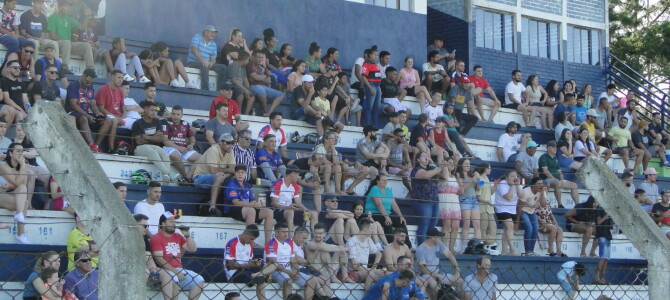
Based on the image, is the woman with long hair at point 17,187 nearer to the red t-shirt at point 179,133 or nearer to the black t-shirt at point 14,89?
the black t-shirt at point 14,89

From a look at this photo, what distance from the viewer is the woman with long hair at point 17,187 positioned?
11570mm

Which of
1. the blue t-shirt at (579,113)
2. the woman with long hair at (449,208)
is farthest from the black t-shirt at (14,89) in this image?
the blue t-shirt at (579,113)

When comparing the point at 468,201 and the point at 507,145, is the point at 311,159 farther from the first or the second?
the point at 507,145

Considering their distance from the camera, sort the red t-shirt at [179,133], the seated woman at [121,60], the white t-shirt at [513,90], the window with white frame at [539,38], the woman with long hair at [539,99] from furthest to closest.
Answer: the window with white frame at [539,38] → the white t-shirt at [513,90] → the woman with long hair at [539,99] → the seated woman at [121,60] → the red t-shirt at [179,133]

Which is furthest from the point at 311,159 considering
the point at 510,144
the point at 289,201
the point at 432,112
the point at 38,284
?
the point at 38,284

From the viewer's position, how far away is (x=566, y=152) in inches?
740

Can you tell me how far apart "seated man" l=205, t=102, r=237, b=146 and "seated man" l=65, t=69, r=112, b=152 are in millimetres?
1458

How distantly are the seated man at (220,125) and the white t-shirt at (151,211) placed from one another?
2.42 m

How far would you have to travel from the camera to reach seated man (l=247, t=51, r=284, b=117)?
16719mm

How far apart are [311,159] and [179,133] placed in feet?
5.68

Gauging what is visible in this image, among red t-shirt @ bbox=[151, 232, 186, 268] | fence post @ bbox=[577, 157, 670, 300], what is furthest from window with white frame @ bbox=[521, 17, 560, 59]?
fence post @ bbox=[577, 157, 670, 300]

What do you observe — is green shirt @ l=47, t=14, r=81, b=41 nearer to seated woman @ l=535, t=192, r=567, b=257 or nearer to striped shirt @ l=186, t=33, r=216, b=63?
striped shirt @ l=186, t=33, r=216, b=63

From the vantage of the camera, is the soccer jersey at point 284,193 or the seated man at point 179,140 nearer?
the soccer jersey at point 284,193

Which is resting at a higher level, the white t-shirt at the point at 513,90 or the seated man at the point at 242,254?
the white t-shirt at the point at 513,90
